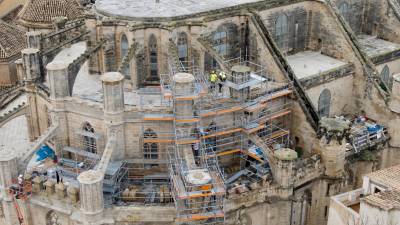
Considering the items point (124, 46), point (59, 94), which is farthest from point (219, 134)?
point (59, 94)

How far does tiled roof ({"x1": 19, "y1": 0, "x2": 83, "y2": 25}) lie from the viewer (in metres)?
57.6

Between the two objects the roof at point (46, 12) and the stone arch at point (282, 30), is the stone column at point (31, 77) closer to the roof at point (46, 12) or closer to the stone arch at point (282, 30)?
the roof at point (46, 12)

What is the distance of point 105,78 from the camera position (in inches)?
1332

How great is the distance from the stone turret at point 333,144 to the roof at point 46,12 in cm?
3154

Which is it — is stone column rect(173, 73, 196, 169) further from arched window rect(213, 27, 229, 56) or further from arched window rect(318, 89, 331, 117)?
arched window rect(318, 89, 331, 117)

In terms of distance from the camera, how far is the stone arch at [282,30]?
4452 centimetres

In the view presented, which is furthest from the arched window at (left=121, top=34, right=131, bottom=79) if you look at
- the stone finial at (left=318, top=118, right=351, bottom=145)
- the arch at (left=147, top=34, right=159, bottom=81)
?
the stone finial at (left=318, top=118, right=351, bottom=145)

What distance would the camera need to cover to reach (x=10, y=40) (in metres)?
56.0

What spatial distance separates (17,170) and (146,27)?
499 inches

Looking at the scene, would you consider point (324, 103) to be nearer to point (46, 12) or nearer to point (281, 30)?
point (281, 30)

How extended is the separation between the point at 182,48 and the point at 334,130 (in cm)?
1180

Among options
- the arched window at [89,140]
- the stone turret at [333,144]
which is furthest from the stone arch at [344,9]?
the arched window at [89,140]

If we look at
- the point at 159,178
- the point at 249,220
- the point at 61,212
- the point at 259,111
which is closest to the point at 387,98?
the point at 259,111

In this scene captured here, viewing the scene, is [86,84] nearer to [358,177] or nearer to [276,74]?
[276,74]
